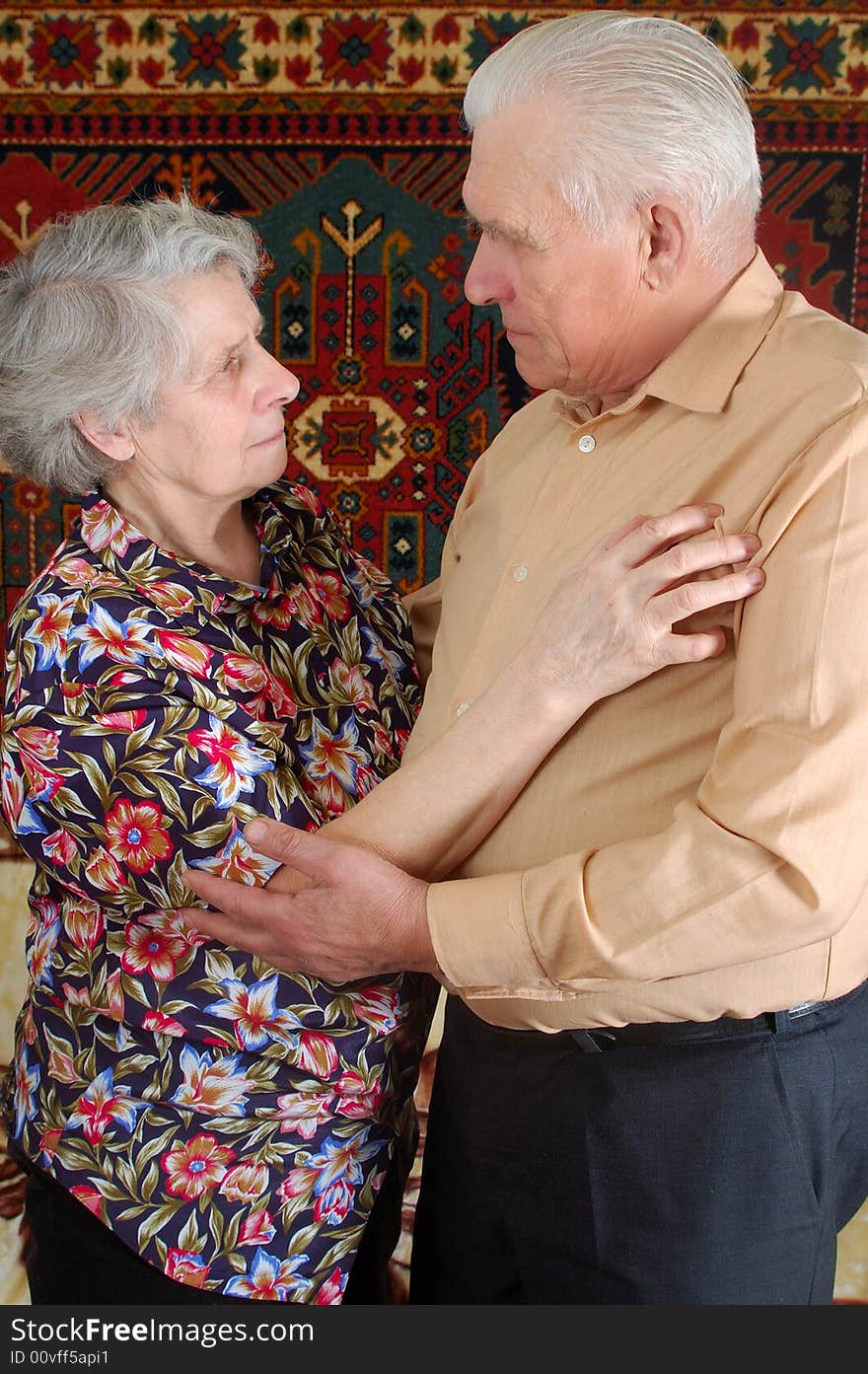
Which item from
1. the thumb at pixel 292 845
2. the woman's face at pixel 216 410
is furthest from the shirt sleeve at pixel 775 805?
the woman's face at pixel 216 410

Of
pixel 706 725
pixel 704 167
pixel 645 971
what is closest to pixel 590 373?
pixel 704 167

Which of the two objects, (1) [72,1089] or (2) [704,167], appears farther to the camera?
(1) [72,1089]

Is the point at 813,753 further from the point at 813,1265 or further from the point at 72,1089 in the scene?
the point at 72,1089

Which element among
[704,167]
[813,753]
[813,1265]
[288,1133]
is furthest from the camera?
[288,1133]

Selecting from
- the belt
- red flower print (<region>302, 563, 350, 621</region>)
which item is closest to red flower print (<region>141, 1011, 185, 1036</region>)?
the belt

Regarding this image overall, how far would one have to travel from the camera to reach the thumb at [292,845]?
1347 millimetres

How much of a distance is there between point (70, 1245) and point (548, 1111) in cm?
58

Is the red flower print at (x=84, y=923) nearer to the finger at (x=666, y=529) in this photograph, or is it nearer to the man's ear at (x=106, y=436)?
the man's ear at (x=106, y=436)

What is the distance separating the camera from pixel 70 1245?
4.92 ft

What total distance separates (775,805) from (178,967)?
702 millimetres

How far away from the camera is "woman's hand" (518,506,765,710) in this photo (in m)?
1.14

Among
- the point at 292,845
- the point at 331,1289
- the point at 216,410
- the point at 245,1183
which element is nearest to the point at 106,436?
the point at 216,410

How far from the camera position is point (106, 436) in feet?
5.14

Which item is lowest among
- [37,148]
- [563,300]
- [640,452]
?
[640,452]
